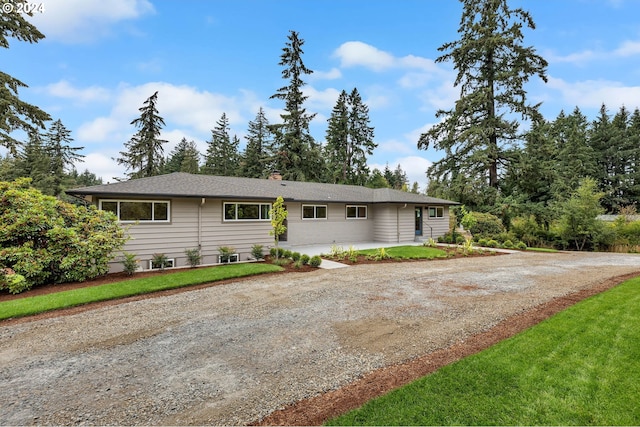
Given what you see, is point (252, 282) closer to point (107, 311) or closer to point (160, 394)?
point (107, 311)

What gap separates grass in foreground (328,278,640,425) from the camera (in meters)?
2.45

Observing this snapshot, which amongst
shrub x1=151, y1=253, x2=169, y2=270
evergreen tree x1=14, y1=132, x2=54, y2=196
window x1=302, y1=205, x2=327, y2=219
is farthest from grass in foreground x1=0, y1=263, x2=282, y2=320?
evergreen tree x1=14, y1=132, x2=54, y2=196

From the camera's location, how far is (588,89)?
16.8 m

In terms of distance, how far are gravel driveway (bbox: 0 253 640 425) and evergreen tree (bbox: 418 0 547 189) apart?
50.8 feet

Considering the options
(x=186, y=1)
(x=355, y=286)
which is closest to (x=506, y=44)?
(x=186, y=1)

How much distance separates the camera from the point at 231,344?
4.11 m

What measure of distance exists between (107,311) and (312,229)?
10.2 m

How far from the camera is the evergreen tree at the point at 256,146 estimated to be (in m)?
35.4

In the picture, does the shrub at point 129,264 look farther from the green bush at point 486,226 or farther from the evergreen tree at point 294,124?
the evergreen tree at point 294,124

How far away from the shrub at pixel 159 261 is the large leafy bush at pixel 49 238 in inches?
51.6

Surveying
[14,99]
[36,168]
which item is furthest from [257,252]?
[36,168]

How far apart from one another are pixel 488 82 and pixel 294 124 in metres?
16.5

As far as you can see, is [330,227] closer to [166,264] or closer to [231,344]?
[166,264]

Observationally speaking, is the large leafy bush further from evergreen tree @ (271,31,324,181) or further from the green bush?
evergreen tree @ (271,31,324,181)
